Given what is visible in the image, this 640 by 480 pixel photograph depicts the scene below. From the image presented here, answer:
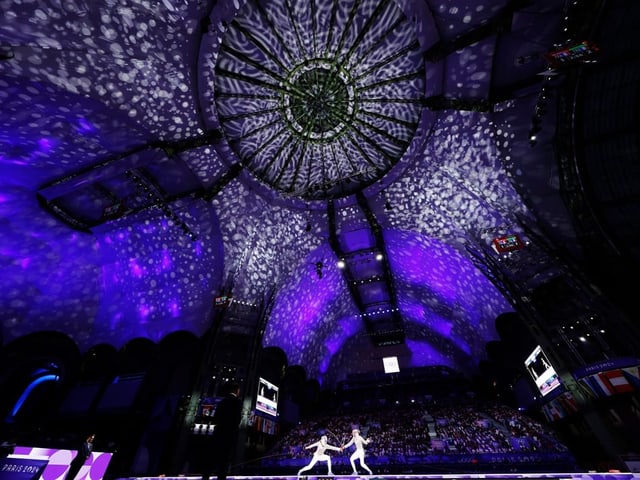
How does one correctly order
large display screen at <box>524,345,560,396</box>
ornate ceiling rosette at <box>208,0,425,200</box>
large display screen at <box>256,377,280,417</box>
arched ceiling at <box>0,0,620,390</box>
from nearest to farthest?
1. arched ceiling at <box>0,0,620,390</box>
2. ornate ceiling rosette at <box>208,0,425,200</box>
3. large display screen at <box>524,345,560,396</box>
4. large display screen at <box>256,377,280,417</box>

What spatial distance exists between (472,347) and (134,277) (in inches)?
1043

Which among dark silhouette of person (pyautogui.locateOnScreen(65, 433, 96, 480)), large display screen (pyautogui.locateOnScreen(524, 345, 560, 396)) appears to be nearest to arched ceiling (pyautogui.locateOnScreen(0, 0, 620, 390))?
large display screen (pyautogui.locateOnScreen(524, 345, 560, 396))

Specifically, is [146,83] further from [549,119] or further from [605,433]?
[605,433]

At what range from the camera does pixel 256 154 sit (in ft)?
51.1

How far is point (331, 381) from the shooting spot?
29031mm

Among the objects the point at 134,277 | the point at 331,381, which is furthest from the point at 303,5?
the point at 331,381

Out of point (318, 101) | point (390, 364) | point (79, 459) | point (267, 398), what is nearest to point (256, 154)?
point (318, 101)

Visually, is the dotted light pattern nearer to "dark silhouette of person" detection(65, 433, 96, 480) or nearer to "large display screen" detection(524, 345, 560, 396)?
"large display screen" detection(524, 345, 560, 396)

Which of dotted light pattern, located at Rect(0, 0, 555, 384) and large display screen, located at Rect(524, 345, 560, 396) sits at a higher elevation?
dotted light pattern, located at Rect(0, 0, 555, 384)

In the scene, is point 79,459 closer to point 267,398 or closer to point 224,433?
point 224,433

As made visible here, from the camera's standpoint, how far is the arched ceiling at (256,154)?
9906 mm

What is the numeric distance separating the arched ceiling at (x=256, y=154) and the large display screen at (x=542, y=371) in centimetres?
291

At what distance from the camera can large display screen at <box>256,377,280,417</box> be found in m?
17.0

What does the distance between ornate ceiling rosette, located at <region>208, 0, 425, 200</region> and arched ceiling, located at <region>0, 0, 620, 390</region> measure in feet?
0.28
